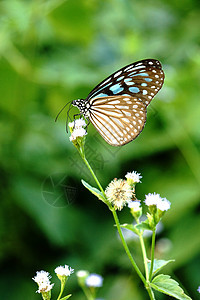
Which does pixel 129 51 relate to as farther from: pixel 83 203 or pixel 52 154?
pixel 83 203

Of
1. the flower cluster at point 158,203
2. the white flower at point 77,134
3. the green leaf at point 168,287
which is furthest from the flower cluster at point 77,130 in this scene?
the green leaf at point 168,287

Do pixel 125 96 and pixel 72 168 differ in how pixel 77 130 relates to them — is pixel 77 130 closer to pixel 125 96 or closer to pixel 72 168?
pixel 125 96

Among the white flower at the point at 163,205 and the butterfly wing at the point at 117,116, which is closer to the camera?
the white flower at the point at 163,205

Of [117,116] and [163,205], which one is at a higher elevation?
[117,116]

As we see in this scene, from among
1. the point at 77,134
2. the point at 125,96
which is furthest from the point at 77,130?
the point at 125,96

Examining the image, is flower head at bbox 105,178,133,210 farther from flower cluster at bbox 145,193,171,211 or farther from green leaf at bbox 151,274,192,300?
green leaf at bbox 151,274,192,300

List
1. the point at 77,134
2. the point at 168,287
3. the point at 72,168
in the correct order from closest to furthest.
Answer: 1. the point at 168,287
2. the point at 77,134
3. the point at 72,168

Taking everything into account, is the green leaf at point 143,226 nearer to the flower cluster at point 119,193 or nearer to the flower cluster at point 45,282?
the flower cluster at point 119,193
